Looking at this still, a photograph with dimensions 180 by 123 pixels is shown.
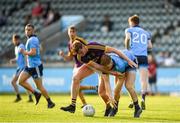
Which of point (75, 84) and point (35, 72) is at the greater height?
point (75, 84)

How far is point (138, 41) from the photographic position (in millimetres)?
20406

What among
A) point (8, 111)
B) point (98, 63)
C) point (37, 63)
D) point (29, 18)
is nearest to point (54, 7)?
point (29, 18)

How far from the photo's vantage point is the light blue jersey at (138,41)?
A: 20.2 meters

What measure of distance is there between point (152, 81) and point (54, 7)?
10.5 m

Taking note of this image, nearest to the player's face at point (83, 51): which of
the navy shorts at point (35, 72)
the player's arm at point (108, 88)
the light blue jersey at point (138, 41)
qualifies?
the player's arm at point (108, 88)

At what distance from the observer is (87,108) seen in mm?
16953

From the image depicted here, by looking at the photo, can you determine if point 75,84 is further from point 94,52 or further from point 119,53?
point 119,53

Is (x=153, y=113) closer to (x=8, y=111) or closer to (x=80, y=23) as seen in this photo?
(x=8, y=111)

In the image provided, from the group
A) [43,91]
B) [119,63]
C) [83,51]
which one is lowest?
[43,91]

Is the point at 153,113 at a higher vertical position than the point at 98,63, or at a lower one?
lower

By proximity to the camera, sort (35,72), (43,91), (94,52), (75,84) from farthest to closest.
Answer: (35,72) → (43,91) → (75,84) → (94,52)

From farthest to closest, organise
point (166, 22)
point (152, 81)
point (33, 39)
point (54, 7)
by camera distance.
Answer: point (54, 7) → point (166, 22) → point (152, 81) → point (33, 39)

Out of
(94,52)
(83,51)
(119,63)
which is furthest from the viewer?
(119,63)

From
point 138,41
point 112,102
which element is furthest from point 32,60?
point 112,102
